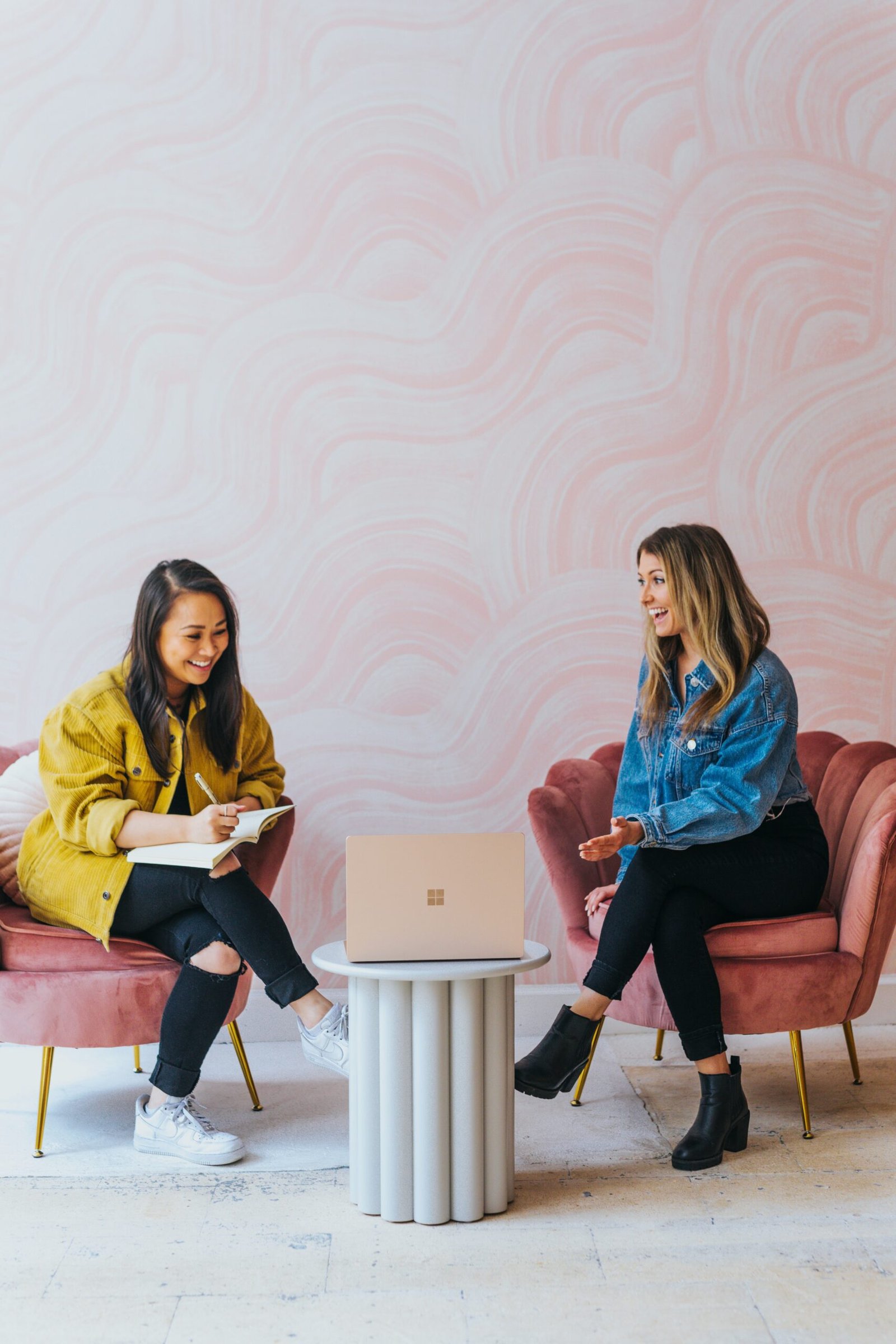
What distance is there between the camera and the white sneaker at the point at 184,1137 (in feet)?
7.79

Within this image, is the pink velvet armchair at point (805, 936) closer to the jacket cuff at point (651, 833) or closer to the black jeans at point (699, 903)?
the black jeans at point (699, 903)

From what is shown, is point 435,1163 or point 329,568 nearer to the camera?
point 435,1163

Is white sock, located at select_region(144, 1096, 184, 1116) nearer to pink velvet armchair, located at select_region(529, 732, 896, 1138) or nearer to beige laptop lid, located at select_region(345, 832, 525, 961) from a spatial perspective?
beige laptop lid, located at select_region(345, 832, 525, 961)

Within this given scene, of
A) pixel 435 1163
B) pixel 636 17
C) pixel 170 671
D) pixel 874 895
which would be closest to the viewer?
pixel 435 1163

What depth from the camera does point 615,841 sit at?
238 centimetres

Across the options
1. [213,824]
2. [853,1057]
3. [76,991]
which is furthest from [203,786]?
[853,1057]

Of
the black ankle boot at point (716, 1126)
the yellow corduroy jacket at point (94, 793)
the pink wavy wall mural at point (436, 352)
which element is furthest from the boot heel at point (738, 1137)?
the yellow corduroy jacket at point (94, 793)

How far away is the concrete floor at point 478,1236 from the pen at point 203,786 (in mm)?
714

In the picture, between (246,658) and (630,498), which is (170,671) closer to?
(246,658)

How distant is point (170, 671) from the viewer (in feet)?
8.64

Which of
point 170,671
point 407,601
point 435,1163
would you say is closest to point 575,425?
point 407,601

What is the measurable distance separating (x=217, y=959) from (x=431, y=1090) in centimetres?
53

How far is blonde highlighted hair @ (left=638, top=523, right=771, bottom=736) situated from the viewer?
255 centimetres

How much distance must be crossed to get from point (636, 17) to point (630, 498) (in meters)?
1.24
